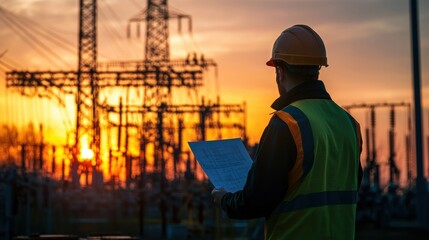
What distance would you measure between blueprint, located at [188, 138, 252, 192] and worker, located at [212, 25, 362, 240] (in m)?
0.21

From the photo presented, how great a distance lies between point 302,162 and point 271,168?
13 centimetres

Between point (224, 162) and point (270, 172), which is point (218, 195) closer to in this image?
point (224, 162)

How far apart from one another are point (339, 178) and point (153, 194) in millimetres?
35341

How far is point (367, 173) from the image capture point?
48.4 meters

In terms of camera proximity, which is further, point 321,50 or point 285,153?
point 321,50

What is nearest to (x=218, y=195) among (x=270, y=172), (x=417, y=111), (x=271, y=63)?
(x=270, y=172)

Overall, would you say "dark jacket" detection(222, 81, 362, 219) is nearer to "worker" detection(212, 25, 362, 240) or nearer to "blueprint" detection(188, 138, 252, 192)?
"worker" detection(212, 25, 362, 240)

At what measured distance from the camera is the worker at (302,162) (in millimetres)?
4633

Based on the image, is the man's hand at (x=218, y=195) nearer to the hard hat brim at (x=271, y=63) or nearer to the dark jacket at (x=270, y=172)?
the dark jacket at (x=270, y=172)

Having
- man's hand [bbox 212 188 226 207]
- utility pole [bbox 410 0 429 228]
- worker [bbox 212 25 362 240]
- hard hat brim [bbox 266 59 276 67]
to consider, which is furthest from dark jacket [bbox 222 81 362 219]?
utility pole [bbox 410 0 429 228]

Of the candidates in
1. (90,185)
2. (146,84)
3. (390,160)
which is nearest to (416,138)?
(146,84)

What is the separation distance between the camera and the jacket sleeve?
15.2ft

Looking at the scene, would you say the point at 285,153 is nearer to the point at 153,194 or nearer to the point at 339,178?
the point at 339,178

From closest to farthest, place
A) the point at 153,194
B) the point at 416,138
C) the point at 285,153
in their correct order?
the point at 285,153, the point at 416,138, the point at 153,194
